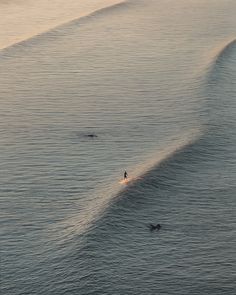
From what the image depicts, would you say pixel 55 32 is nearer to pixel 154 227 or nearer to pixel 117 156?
pixel 117 156

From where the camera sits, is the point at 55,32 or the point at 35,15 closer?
the point at 55,32

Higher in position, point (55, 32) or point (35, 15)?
point (35, 15)

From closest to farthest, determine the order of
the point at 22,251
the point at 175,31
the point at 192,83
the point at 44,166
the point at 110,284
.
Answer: the point at 110,284 < the point at 22,251 < the point at 44,166 < the point at 192,83 < the point at 175,31

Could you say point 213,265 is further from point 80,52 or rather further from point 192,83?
point 80,52

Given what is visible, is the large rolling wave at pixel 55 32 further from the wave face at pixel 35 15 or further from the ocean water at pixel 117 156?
the wave face at pixel 35 15

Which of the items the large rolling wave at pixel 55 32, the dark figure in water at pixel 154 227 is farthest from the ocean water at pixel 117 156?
the dark figure in water at pixel 154 227

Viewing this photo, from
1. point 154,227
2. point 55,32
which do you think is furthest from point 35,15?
point 154,227

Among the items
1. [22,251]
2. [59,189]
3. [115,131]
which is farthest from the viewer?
[115,131]

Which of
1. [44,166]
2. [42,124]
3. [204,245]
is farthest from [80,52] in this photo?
[204,245]
